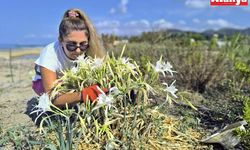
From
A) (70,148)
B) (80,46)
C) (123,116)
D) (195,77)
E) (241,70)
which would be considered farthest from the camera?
(195,77)

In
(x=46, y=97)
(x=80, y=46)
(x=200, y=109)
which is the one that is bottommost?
(x=200, y=109)

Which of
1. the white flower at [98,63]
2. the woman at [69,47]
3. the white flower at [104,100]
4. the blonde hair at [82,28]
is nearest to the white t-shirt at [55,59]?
the woman at [69,47]

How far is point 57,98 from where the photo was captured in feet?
10.6

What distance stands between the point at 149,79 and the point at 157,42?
5.14 m

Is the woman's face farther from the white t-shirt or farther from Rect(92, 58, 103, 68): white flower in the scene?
Rect(92, 58, 103, 68): white flower

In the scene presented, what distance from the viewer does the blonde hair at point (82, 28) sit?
11.6ft

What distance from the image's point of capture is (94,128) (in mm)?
3055

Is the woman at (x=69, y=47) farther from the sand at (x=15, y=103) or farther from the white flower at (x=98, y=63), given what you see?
the sand at (x=15, y=103)

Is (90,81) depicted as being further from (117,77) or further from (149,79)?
(149,79)

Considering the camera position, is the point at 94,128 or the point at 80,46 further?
the point at 80,46

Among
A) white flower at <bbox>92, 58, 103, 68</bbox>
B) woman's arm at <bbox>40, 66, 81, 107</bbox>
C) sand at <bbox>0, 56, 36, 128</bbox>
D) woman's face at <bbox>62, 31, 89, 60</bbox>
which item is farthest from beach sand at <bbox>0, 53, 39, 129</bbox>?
white flower at <bbox>92, 58, 103, 68</bbox>

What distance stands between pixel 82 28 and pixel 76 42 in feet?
0.42

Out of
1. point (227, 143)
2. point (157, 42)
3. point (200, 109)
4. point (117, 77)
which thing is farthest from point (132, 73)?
point (157, 42)

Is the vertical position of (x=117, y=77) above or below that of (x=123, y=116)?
above
